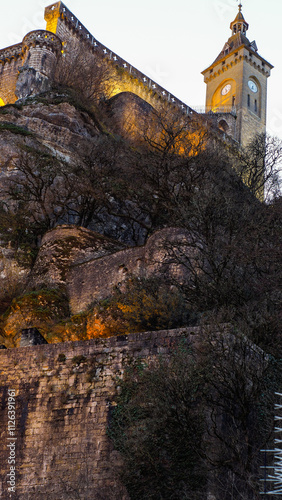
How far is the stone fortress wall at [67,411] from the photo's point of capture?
1288cm

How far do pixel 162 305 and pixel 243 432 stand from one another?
4812 millimetres

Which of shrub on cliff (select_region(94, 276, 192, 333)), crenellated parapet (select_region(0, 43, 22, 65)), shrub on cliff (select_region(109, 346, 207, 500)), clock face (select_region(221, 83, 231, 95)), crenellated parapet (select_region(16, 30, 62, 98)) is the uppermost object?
clock face (select_region(221, 83, 231, 95))

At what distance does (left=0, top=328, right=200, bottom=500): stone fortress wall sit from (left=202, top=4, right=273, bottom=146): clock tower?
129 feet

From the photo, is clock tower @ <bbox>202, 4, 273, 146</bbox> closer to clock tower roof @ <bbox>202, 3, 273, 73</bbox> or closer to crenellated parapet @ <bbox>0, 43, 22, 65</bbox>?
clock tower roof @ <bbox>202, 3, 273, 73</bbox>

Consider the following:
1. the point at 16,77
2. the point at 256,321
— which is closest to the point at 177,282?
the point at 256,321

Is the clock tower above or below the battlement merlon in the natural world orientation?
above

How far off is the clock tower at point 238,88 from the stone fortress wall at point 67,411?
39.4m

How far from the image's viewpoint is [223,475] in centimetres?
1174

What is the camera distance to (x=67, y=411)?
45.3 feet

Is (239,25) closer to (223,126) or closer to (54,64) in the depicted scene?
(223,126)

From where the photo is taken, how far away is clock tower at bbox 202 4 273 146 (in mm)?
52562

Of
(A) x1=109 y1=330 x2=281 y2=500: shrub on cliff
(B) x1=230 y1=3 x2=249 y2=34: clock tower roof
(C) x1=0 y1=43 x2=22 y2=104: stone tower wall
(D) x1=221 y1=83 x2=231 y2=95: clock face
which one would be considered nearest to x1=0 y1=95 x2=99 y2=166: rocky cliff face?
(C) x1=0 y1=43 x2=22 y2=104: stone tower wall

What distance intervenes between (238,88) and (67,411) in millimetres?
46329

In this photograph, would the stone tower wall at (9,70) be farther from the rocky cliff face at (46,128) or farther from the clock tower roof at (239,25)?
the clock tower roof at (239,25)
